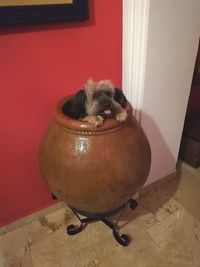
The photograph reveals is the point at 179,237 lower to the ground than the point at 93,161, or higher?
lower

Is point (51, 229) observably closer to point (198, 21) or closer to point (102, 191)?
point (102, 191)

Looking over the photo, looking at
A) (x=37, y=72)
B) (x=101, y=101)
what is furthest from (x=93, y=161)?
(x=37, y=72)

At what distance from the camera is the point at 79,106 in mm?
971

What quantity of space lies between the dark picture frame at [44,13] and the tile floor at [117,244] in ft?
3.71

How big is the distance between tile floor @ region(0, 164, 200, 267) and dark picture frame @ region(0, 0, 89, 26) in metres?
1.13

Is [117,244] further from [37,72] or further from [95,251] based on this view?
[37,72]

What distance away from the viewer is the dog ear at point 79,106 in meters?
0.96

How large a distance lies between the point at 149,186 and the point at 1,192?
98cm

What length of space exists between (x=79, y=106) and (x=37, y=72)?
292 millimetres

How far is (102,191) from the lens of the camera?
917mm

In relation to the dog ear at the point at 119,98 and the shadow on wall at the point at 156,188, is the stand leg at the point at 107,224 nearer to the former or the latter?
the shadow on wall at the point at 156,188

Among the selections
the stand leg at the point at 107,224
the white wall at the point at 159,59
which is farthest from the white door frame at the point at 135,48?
the stand leg at the point at 107,224

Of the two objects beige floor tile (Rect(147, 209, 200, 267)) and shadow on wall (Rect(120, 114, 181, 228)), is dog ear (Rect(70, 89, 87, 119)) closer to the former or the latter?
shadow on wall (Rect(120, 114, 181, 228))

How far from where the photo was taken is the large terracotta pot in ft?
2.93
